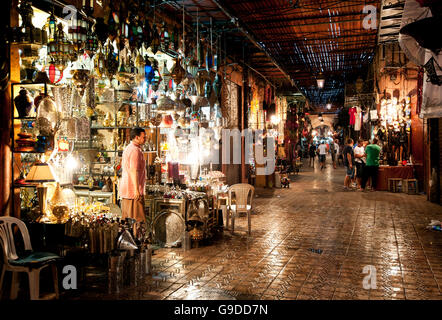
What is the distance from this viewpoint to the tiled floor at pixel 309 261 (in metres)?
3.90

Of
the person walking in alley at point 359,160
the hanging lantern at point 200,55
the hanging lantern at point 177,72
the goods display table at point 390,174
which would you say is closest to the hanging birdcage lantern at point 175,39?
the hanging lantern at point 177,72

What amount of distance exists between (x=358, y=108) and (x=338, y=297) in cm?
1508

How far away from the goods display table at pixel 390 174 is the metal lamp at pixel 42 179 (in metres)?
10.7

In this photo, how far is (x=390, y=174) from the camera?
12273 millimetres

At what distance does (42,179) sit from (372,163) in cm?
1042

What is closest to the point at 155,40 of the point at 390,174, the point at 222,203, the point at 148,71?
the point at 148,71

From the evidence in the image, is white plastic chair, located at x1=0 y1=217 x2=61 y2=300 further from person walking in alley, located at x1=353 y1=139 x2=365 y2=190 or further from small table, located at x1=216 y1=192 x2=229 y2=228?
person walking in alley, located at x1=353 y1=139 x2=365 y2=190

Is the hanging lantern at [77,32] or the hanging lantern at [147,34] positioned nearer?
the hanging lantern at [77,32]

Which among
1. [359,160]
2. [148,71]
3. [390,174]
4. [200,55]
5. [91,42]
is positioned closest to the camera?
[91,42]

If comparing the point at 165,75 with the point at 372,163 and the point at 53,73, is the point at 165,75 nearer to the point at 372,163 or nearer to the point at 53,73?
the point at 53,73

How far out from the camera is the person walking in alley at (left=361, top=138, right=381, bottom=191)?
1182 centimetres

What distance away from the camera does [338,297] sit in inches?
147
